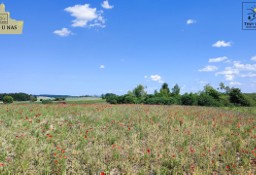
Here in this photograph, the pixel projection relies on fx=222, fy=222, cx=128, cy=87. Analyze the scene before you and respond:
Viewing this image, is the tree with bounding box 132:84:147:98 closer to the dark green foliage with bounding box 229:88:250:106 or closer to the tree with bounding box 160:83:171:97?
the tree with bounding box 160:83:171:97

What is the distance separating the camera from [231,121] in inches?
441

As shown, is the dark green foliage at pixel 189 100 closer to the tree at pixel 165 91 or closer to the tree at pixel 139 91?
the tree at pixel 165 91

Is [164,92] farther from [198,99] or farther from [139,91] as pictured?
[198,99]

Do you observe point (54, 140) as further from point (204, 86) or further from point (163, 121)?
point (204, 86)

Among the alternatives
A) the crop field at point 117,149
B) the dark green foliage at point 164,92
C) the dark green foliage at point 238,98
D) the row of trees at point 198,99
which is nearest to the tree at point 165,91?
the dark green foliage at point 164,92

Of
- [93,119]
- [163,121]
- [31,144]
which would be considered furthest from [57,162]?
[163,121]

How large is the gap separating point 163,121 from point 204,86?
49.7 meters

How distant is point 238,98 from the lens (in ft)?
129

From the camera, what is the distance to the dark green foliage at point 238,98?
38.9 metres

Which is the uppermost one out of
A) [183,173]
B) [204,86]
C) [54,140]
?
[204,86]

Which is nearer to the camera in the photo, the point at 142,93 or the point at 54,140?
the point at 54,140

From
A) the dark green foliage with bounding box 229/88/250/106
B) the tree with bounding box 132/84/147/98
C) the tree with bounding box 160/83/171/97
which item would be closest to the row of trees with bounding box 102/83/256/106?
the dark green foliage with bounding box 229/88/250/106

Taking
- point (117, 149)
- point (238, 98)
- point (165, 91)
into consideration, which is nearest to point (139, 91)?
point (165, 91)

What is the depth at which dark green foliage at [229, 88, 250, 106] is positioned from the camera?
3894 cm
